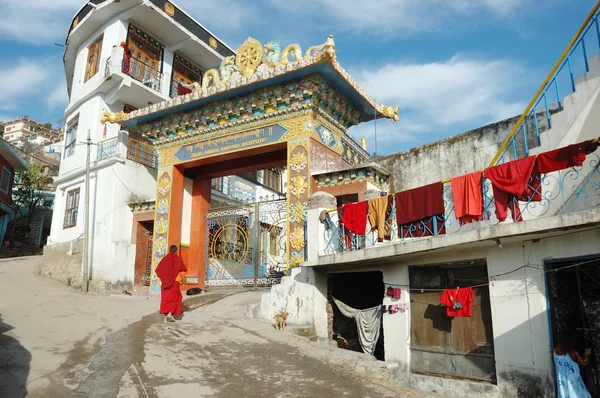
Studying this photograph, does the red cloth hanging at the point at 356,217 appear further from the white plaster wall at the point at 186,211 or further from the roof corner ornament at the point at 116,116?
the roof corner ornament at the point at 116,116

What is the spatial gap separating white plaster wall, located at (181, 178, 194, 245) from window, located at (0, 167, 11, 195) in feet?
46.1

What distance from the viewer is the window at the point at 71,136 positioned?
1893cm

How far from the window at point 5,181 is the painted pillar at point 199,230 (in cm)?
1428

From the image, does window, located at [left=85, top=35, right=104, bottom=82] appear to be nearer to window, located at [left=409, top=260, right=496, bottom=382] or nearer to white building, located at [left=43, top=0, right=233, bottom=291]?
white building, located at [left=43, top=0, right=233, bottom=291]

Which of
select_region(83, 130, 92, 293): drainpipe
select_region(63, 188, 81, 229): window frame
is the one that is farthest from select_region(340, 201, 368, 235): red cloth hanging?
select_region(63, 188, 81, 229): window frame

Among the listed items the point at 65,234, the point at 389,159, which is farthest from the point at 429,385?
the point at 65,234

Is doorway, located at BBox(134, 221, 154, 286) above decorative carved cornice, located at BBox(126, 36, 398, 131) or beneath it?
beneath

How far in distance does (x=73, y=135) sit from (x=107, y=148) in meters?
3.13

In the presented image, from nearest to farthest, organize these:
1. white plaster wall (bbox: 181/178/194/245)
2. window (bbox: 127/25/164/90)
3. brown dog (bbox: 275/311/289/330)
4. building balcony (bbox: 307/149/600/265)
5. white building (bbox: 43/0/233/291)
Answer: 1. building balcony (bbox: 307/149/600/265)
2. brown dog (bbox: 275/311/289/330)
3. white plaster wall (bbox: 181/178/194/245)
4. white building (bbox: 43/0/233/291)
5. window (bbox: 127/25/164/90)

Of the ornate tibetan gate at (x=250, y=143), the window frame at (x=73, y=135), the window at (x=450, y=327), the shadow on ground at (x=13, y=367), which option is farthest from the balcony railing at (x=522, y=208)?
the window frame at (x=73, y=135)

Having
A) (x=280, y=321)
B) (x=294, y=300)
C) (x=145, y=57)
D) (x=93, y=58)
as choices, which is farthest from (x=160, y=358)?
(x=93, y=58)

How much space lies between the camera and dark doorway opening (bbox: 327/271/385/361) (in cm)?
1039

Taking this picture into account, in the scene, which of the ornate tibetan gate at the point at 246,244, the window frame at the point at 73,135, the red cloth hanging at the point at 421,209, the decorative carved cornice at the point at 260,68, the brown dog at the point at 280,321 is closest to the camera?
the red cloth hanging at the point at 421,209

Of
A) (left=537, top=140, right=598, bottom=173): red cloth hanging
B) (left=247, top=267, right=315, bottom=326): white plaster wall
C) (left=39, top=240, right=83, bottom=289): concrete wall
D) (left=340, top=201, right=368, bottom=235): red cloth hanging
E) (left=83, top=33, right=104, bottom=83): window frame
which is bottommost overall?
(left=247, top=267, right=315, bottom=326): white plaster wall
